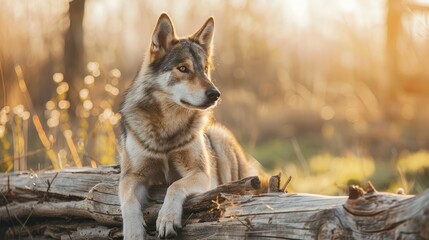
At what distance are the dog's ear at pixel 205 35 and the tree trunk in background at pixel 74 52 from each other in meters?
6.68

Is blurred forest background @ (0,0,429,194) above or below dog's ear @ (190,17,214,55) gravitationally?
below

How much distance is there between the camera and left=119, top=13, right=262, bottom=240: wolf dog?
466 cm

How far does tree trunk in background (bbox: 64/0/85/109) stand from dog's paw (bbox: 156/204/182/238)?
7.97 m

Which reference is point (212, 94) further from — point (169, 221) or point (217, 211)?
point (169, 221)

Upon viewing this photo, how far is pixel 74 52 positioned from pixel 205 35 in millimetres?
7408

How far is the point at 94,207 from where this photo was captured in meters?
4.65

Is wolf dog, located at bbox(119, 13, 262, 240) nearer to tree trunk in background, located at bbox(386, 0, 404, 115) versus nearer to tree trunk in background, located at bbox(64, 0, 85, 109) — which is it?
tree trunk in background, located at bbox(64, 0, 85, 109)

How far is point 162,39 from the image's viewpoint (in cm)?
506

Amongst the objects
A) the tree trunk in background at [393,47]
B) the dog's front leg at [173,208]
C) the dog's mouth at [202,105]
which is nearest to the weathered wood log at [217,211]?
the dog's front leg at [173,208]

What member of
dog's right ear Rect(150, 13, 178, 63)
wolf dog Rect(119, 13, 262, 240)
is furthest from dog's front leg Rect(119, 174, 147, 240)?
dog's right ear Rect(150, 13, 178, 63)

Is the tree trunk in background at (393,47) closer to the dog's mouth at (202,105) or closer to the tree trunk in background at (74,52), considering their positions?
the tree trunk in background at (74,52)

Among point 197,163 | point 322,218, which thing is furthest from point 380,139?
point 322,218

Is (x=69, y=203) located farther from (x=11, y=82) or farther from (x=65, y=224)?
(x=11, y=82)

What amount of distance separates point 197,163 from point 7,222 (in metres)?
1.85
